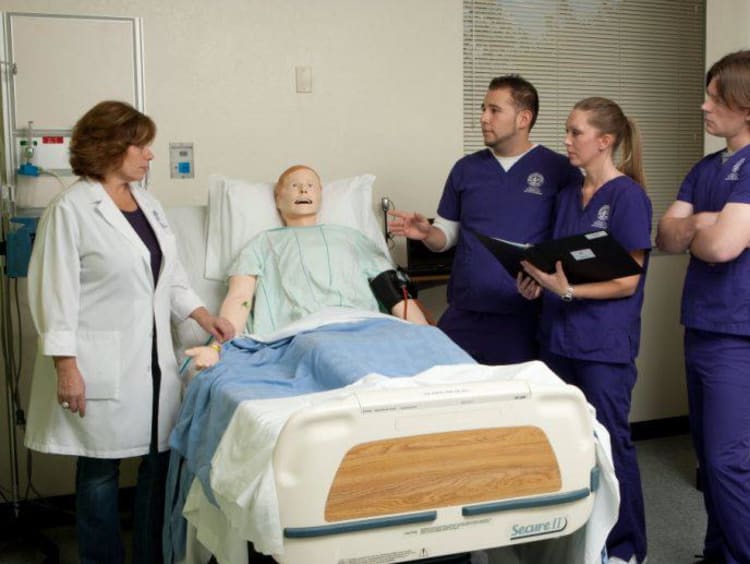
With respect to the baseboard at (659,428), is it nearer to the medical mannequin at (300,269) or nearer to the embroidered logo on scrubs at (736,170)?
the medical mannequin at (300,269)

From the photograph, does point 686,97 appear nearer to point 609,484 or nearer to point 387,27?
point 387,27

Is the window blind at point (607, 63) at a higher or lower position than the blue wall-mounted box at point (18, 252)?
higher

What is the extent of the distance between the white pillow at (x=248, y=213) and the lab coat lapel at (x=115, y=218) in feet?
2.01

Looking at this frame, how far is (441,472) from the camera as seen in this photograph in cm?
176

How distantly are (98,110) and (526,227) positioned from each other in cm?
137

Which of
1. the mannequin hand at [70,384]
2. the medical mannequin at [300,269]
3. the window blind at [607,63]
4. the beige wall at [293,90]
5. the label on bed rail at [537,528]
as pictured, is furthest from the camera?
the window blind at [607,63]

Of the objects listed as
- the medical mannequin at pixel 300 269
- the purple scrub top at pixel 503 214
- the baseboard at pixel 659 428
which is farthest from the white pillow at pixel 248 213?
the baseboard at pixel 659 428

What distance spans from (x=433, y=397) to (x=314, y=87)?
6.53ft

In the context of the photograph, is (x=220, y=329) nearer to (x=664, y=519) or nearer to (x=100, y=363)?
(x=100, y=363)

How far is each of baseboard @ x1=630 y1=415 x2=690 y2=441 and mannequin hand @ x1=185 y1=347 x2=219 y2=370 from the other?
94.8 inches

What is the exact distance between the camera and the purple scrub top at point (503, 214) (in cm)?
285

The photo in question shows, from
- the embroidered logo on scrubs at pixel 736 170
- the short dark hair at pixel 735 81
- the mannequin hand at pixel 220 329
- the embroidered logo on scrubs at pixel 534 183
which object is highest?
the short dark hair at pixel 735 81

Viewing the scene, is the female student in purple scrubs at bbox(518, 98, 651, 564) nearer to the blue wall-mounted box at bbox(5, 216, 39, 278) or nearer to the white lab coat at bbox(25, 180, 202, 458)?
the white lab coat at bbox(25, 180, 202, 458)

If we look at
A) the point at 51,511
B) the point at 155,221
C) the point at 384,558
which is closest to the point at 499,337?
the point at 155,221
